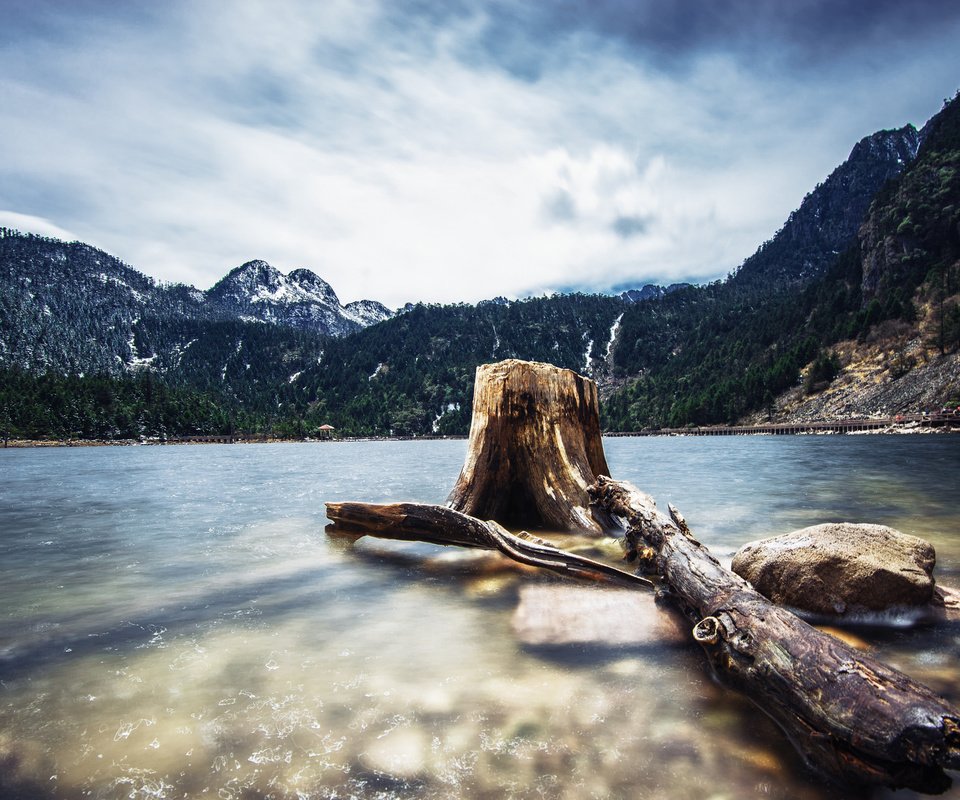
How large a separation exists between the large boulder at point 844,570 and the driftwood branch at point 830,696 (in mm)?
1803

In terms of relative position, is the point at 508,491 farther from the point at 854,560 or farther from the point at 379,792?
the point at 379,792

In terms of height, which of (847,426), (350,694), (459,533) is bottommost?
(350,694)

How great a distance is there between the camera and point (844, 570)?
5.88m

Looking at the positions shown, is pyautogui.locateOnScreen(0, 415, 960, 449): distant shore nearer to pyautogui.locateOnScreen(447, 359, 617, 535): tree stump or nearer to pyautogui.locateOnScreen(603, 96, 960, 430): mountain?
pyautogui.locateOnScreen(603, 96, 960, 430): mountain

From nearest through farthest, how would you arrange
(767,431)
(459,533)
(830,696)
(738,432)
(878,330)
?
(830,696), (459,533), (878,330), (767,431), (738,432)

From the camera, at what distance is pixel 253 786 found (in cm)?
312

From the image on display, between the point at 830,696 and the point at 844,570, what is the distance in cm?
331

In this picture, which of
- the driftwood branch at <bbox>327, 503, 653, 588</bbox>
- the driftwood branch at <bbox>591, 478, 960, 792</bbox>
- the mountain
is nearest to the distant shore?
the mountain

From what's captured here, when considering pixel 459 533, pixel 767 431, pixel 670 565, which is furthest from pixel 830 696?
pixel 767 431

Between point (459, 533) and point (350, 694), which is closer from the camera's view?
point (350, 694)

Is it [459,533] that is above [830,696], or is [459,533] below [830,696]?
below

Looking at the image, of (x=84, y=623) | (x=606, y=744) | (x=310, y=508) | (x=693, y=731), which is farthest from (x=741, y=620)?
(x=310, y=508)

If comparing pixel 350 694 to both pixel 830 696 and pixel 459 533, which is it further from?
pixel 459 533

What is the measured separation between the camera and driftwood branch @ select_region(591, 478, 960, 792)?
9.22ft
